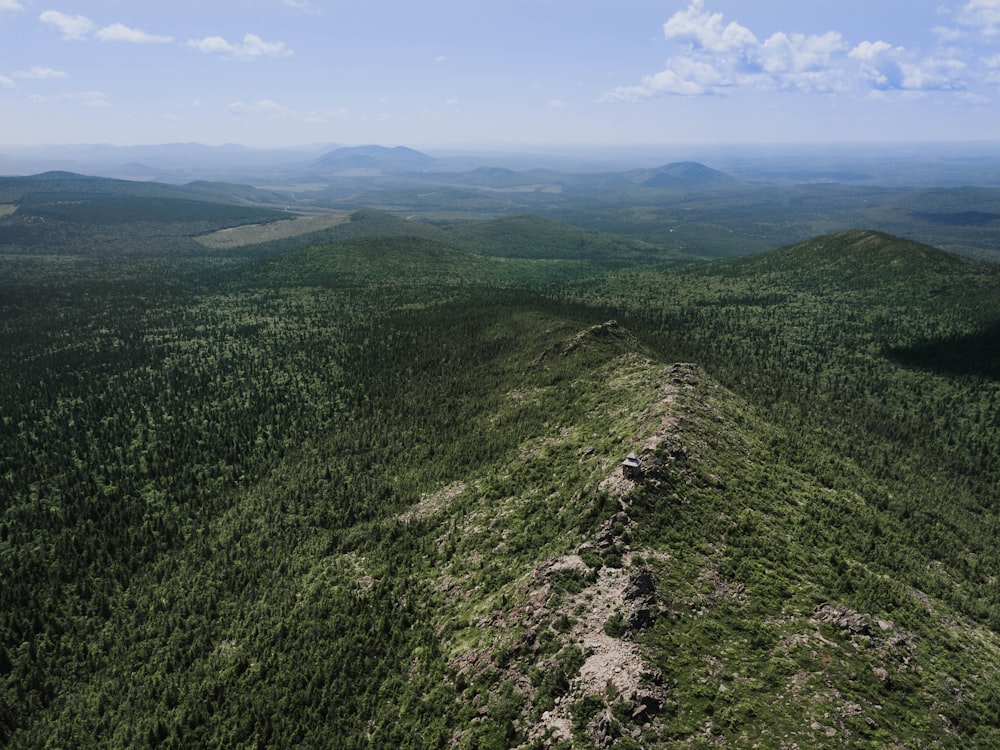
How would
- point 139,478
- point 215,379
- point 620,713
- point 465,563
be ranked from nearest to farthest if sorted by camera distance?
1. point 620,713
2. point 465,563
3. point 139,478
4. point 215,379

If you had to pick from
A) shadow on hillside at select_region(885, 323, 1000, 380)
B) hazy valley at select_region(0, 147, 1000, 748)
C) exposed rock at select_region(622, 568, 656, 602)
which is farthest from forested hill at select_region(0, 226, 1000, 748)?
shadow on hillside at select_region(885, 323, 1000, 380)

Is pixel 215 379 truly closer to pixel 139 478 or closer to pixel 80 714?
pixel 139 478

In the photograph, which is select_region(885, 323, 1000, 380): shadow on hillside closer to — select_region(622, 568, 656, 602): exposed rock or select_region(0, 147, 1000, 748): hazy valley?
select_region(0, 147, 1000, 748): hazy valley

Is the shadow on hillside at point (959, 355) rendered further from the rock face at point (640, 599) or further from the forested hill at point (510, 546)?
the rock face at point (640, 599)

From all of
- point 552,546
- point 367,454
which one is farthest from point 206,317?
point 552,546

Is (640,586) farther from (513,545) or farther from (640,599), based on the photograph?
(513,545)

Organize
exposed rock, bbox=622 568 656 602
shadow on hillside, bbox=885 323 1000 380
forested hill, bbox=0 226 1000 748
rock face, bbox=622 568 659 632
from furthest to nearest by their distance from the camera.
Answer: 1. shadow on hillside, bbox=885 323 1000 380
2. exposed rock, bbox=622 568 656 602
3. rock face, bbox=622 568 659 632
4. forested hill, bbox=0 226 1000 748
